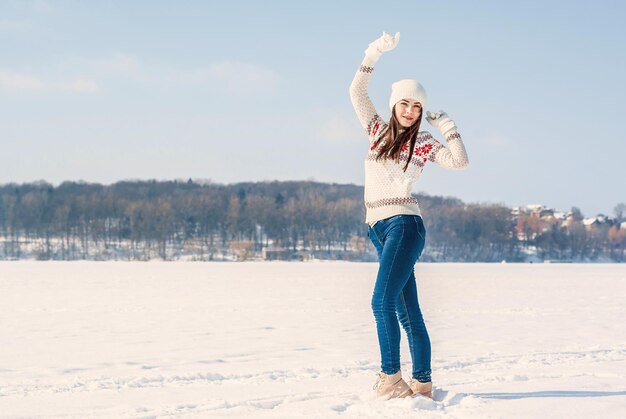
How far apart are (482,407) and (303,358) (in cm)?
249

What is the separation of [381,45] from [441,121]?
18.6 inches

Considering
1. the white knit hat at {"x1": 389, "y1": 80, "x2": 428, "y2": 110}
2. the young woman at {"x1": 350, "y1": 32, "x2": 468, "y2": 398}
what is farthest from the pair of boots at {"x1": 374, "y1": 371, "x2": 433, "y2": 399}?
the white knit hat at {"x1": 389, "y1": 80, "x2": 428, "y2": 110}

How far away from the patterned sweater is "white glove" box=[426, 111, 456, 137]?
0.04 m

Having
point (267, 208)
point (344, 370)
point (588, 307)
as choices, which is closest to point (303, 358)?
point (344, 370)

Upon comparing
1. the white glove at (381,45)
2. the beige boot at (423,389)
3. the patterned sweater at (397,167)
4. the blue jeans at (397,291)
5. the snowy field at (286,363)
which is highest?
the white glove at (381,45)

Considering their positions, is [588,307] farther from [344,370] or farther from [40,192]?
[40,192]

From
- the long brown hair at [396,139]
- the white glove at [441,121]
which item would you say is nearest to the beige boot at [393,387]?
the long brown hair at [396,139]

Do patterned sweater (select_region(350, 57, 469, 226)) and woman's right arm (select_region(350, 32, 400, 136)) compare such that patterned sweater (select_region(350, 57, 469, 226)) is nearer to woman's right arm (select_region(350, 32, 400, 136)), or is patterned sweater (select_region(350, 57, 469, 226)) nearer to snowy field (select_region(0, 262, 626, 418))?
woman's right arm (select_region(350, 32, 400, 136))

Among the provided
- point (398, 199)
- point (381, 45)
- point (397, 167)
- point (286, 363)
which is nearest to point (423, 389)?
point (398, 199)

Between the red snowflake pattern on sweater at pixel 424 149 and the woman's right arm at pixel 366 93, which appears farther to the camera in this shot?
the woman's right arm at pixel 366 93

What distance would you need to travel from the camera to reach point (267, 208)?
118 metres

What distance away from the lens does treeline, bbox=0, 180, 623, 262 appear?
106 m

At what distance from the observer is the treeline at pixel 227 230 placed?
106375 mm

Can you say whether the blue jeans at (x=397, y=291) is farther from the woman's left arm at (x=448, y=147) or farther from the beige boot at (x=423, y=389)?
the woman's left arm at (x=448, y=147)
